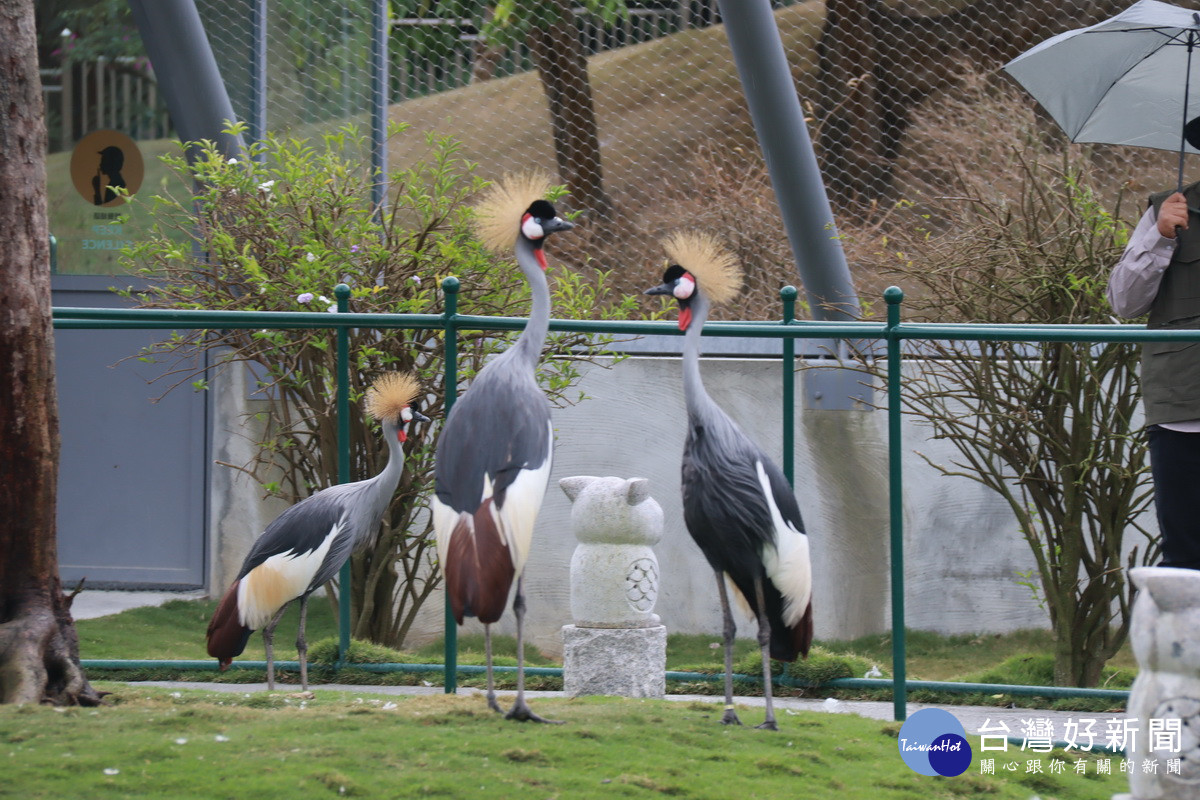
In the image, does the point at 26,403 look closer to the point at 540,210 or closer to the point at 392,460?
the point at 392,460

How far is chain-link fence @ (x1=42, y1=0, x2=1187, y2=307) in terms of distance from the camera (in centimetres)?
840

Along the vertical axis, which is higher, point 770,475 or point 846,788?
point 770,475

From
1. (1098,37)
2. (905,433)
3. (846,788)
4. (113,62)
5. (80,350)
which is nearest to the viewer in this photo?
(846,788)

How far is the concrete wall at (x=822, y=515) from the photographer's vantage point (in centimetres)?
776

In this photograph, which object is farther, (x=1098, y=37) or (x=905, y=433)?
(x=905, y=433)

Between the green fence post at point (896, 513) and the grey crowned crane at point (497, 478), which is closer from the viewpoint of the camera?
the grey crowned crane at point (497, 478)

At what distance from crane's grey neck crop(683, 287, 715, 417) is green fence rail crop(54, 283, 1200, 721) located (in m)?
0.50

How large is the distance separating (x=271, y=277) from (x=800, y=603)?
3.45 meters

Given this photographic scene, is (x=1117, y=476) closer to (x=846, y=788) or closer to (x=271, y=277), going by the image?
(x=846, y=788)

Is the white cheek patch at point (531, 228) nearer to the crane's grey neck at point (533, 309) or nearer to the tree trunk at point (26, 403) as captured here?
the crane's grey neck at point (533, 309)

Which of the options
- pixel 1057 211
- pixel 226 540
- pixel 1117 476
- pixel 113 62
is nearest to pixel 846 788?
pixel 1117 476

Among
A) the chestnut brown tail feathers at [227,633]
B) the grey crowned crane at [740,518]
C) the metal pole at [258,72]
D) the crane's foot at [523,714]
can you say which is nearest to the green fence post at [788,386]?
the grey crowned crane at [740,518]

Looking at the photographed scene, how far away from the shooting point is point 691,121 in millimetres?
8734

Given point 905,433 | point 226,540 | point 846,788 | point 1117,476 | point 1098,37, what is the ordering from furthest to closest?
point 226,540 < point 905,433 < point 1117,476 < point 1098,37 < point 846,788
